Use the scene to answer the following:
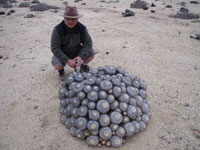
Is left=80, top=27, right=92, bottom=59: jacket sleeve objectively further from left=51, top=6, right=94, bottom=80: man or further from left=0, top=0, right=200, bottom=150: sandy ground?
left=0, top=0, right=200, bottom=150: sandy ground

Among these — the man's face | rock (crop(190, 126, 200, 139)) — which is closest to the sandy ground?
rock (crop(190, 126, 200, 139))

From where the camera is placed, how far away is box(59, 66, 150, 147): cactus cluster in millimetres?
2221

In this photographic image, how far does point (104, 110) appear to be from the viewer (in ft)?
7.28

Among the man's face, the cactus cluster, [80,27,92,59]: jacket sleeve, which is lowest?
the cactus cluster

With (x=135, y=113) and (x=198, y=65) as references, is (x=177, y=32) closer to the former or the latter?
(x=198, y=65)

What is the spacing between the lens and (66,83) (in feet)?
8.71

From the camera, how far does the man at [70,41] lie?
3.13 m

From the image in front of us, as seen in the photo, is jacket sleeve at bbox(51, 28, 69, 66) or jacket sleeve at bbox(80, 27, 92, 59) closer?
jacket sleeve at bbox(51, 28, 69, 66)

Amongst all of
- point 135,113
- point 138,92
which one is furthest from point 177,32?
point 135,113

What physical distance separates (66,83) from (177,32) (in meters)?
5.24

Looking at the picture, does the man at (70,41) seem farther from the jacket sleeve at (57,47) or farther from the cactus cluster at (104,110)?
the cactus cluster at (104,110)

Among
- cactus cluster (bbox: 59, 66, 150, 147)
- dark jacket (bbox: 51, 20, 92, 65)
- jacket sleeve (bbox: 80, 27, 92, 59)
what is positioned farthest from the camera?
jacket sleeve (bbox: 80, 27, 92, 59)

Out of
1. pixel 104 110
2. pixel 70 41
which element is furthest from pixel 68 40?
pixel 104 110

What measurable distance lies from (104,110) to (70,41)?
177cm
